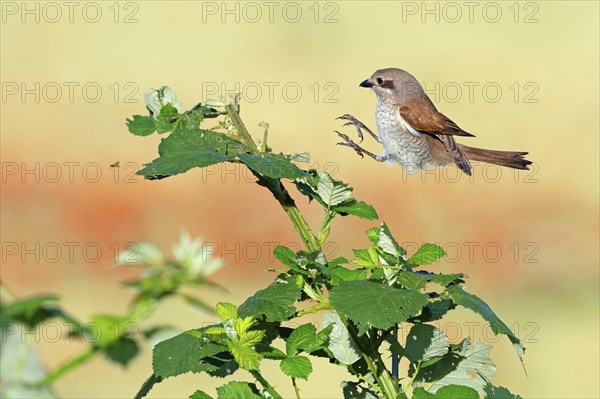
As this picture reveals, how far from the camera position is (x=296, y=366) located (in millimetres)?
1409

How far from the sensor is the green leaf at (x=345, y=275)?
4.64ft

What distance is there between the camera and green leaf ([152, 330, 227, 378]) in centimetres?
138

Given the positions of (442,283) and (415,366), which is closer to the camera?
(442,283)

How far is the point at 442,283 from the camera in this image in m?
1.36

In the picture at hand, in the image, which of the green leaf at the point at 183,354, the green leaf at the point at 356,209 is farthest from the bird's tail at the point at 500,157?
the green leaf at the point at 183,354

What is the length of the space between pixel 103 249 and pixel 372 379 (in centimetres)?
692

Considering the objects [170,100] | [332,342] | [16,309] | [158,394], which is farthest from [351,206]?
[158,394]

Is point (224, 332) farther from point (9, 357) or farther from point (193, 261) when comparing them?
point (9, 357)

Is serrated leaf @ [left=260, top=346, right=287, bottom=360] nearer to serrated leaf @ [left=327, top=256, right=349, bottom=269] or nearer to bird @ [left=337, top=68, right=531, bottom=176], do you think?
serrated leaf @ [left=327, top=256, right=349, bottom=269]

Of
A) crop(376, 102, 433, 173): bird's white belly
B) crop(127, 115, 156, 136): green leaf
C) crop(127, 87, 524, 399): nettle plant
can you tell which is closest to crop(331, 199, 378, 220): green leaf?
crop(127, 87, 524, 399): nettle plant

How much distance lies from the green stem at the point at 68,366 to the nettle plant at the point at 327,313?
0.09 meters

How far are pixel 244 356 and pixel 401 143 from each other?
2491 mm

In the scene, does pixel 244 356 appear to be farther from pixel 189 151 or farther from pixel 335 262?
pixel 189 151

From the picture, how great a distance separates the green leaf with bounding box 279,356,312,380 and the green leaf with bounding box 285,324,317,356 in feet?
0.04
